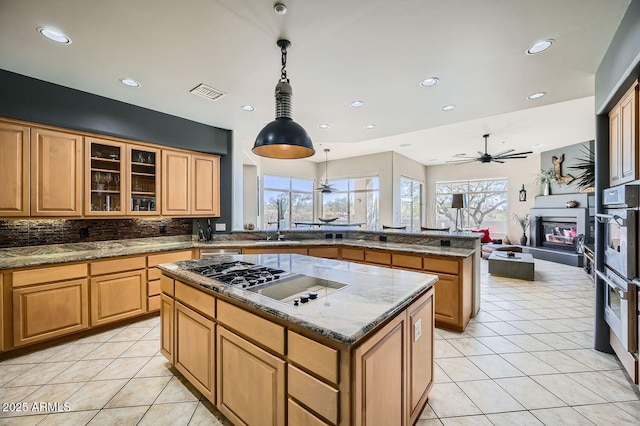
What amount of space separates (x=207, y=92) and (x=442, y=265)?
3.37m

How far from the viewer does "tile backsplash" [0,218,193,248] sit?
2.90 m

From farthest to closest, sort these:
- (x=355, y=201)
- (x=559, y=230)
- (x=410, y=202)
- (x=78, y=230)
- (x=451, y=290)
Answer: (x=410, y=202) → (x=355, y=201) → (x=559, y=230) → (x=78, y=230) → (x=451, y=290)

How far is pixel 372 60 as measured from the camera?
2.34m

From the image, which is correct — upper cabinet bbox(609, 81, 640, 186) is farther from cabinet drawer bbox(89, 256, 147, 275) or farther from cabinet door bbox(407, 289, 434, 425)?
cabinet drawer bbox(89, 256, 147, 275)

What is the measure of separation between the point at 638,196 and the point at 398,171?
644cm

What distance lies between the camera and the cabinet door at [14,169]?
102 inches

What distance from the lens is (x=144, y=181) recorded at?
3730 millimetres

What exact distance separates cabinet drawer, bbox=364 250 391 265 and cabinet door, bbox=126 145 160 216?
10.0ft

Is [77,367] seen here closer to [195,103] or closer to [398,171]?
[195,103]

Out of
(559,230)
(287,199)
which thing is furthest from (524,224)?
(287,199)

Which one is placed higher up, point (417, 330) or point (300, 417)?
A: point (417, 330)

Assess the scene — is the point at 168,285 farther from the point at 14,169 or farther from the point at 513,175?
the point at 513,175

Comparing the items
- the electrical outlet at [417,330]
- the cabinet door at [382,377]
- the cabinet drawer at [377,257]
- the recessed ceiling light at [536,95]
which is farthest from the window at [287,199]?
the cabinet door at [382,377]

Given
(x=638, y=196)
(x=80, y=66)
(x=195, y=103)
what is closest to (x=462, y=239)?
(x=638, y=196)
